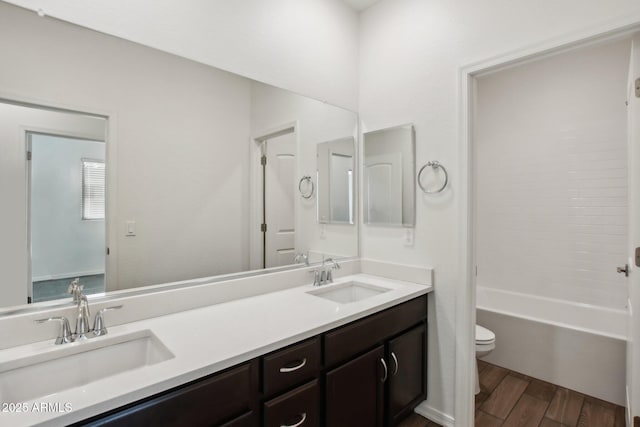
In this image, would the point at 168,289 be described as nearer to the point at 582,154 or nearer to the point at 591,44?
the point at 591,44

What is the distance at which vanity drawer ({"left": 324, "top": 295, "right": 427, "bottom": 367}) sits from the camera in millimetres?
1411

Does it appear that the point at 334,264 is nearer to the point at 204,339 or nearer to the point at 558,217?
the point at 204,339

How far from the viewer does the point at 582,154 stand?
8.94ft

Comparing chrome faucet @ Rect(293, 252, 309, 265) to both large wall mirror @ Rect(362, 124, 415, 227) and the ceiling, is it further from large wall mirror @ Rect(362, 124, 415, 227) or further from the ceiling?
the ceiling

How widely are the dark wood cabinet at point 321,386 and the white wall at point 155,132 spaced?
0.66 metres

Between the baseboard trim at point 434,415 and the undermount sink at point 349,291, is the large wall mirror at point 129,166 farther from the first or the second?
the baseboard trim at point 434,415

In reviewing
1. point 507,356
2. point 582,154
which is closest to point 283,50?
point 582,154

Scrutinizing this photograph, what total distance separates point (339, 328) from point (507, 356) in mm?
1956

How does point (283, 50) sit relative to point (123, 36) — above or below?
above

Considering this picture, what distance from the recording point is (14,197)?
115cm

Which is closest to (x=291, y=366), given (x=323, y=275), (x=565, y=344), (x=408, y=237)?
(x=323, y=275)

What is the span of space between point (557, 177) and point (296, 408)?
9.50ft

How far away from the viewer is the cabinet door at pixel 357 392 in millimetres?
1405

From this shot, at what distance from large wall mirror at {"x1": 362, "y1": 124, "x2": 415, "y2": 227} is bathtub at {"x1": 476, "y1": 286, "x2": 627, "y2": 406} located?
4.39 feet
